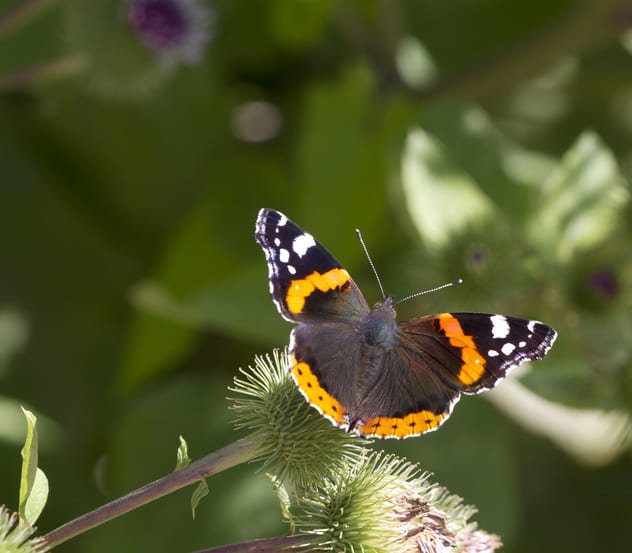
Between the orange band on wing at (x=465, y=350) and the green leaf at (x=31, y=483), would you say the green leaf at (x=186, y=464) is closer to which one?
the green leaf at (x=31, y=483)

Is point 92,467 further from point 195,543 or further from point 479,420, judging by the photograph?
point 479,420

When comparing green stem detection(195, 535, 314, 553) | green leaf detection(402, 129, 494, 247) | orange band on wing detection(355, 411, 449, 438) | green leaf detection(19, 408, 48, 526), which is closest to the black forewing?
orange band on wing detection(355, 411, 449, 438)

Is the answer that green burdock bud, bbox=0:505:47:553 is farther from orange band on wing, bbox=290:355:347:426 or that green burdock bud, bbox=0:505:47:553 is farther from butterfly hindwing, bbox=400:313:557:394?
butterfly hindwing, bbox=400:313:557:394

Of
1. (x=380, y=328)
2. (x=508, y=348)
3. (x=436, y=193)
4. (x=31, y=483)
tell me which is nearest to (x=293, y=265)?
(x=380, y=328)

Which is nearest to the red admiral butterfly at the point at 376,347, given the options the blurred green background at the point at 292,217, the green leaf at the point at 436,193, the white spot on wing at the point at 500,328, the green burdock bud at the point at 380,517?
the white spot on wing at the point at 500,328

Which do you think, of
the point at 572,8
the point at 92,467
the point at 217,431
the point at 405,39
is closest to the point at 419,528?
the point at 217,431

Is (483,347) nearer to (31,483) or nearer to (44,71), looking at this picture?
(31,483)
